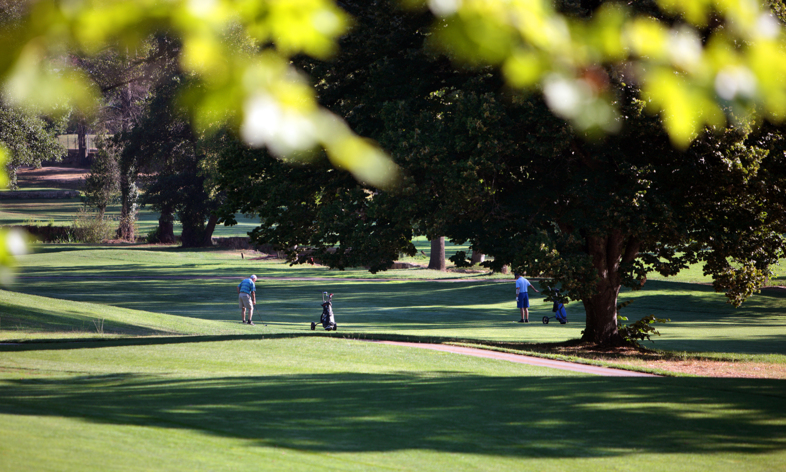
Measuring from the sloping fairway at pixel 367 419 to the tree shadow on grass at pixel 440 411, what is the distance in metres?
0.02

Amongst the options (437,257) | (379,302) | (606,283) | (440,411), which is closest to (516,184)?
(606,283)

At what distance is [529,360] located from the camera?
664 inches

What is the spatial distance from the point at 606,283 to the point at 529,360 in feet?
14.8

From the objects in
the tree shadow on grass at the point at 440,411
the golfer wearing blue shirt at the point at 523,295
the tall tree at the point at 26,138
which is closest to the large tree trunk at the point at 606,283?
the tree shadow on grass at the point at 440,411

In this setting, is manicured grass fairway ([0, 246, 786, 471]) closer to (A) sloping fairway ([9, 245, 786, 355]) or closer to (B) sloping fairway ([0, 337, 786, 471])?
(B) sloping fairway ([0, 337, 786, 471])

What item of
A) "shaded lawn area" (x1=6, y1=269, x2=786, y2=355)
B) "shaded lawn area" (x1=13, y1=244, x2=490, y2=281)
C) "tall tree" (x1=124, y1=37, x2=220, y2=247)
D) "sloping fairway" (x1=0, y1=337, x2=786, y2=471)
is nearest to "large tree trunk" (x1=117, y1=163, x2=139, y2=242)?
"tall tree" (x1=124, y1=37, x2=220, y2=247)

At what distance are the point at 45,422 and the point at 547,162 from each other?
48.0 feet

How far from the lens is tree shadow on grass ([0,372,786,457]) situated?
25.4ft

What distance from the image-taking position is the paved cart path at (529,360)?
15.6m

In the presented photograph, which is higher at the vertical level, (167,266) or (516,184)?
(516,184)

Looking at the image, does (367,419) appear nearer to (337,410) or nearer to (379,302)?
(337,410)

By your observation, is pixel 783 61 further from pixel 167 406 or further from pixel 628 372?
pixel 628 372

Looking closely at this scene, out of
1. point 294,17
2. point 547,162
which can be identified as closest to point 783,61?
point 294,17

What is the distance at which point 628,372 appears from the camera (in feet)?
52.4
